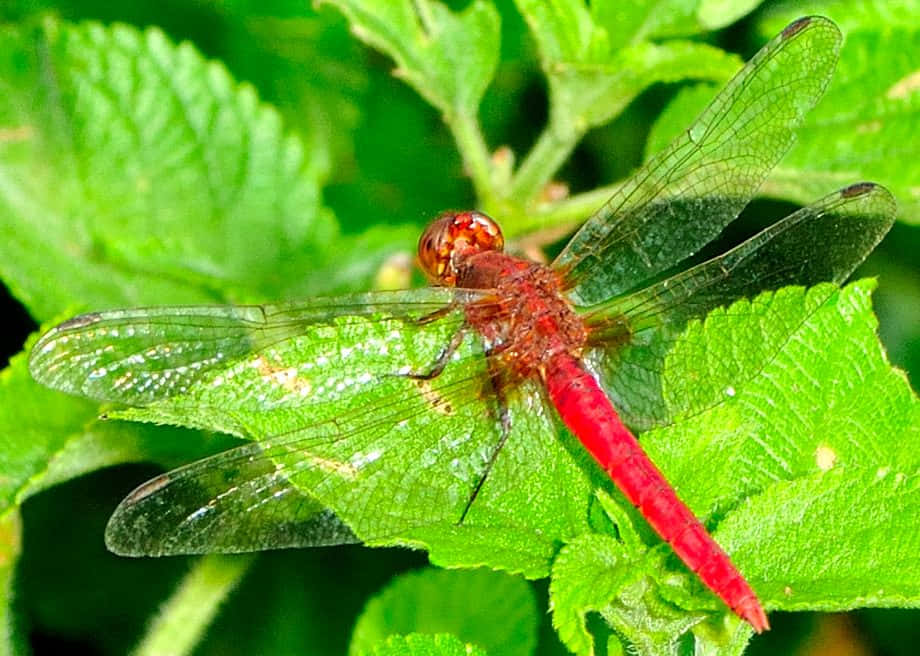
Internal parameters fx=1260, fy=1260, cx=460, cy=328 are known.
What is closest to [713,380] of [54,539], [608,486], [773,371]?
[773,371]

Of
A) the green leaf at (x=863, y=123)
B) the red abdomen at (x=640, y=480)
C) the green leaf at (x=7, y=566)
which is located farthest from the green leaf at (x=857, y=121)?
the green leaf at (x=7, y=566)

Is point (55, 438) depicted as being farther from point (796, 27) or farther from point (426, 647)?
point (796, 27)

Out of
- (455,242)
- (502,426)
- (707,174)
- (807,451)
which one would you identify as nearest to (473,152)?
(455,242)

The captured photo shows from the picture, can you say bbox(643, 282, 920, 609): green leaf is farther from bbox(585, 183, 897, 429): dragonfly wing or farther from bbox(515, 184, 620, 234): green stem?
bbox(515, 184, 620, 234): green stem

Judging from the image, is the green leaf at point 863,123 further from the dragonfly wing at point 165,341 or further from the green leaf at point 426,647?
the green leaf at point 426,647

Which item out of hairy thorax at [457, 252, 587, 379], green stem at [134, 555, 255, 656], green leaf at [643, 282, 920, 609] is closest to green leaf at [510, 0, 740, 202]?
hairy thorax at [457, 252, 587, 379]
